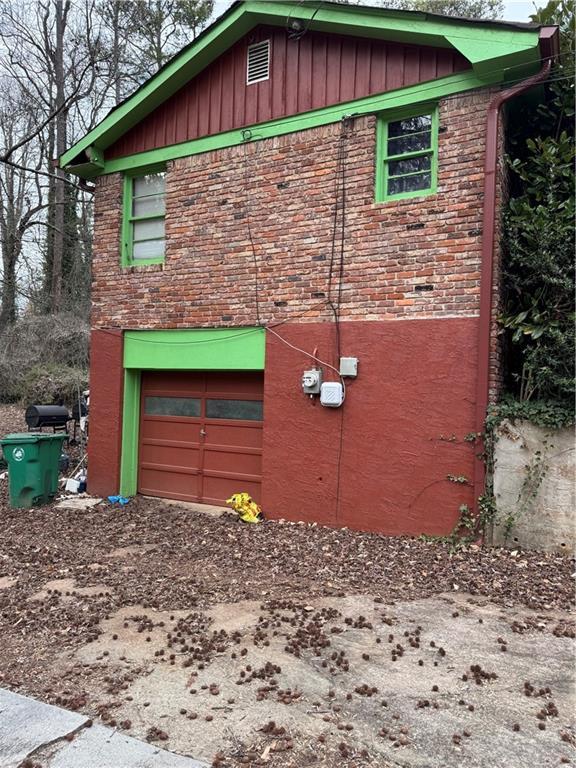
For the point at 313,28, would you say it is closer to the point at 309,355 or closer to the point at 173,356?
the point at 309,355

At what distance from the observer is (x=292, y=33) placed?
296 inches

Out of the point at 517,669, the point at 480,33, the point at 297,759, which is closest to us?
the point at 297,759

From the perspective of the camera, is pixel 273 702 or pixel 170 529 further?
pixel 170 529

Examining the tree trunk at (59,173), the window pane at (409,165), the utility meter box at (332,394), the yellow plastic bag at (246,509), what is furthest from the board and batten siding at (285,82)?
the tree trunk at (59,173)

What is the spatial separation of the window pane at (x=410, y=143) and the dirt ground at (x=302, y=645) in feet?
15.1

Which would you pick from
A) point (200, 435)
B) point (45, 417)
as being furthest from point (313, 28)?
point (45, 417)

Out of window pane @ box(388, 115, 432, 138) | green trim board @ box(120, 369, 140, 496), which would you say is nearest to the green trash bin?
green trim board @ box(120, 369, 140, 496)

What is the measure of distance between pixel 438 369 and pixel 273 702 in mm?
4129

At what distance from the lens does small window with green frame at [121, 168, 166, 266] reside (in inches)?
349

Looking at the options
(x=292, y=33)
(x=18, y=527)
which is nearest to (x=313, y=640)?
(x=18, y=527)

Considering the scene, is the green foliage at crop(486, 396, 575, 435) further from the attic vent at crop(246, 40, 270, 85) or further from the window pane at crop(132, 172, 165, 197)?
the window pane at crop(132, 172, 165, 197)

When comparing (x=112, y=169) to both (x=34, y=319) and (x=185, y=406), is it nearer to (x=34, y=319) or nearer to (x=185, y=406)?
(x=185, y=406)

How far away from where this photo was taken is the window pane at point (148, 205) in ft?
29.1

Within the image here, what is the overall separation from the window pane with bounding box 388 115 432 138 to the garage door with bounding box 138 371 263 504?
3.58 meters
